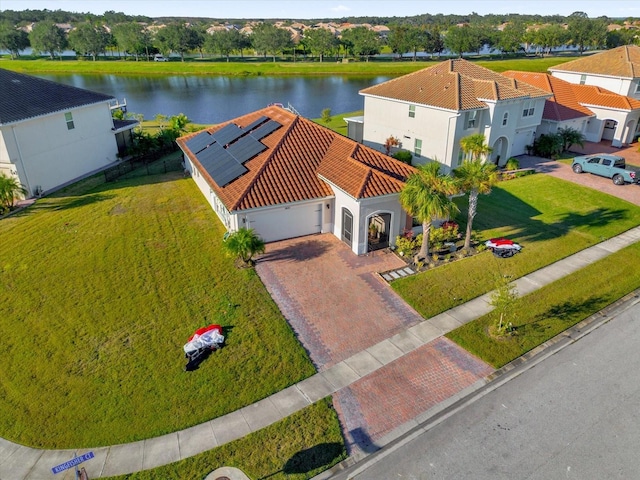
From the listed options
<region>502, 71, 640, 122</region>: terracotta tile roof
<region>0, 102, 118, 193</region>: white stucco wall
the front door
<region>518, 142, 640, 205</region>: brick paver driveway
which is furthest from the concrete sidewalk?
<region>502, 71, 640, 122</region>: terracotta tile roof

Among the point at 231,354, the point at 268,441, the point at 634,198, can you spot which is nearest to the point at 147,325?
the point at 231,354

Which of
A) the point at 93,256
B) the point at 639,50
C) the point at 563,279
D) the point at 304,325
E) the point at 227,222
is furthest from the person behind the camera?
the point at 639,50

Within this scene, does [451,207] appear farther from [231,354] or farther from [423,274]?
[231,354]

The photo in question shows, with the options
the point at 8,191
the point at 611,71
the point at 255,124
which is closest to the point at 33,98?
the point at 8,191

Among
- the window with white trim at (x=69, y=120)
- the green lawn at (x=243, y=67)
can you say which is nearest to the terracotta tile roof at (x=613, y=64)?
the window with white trim at (x=69, y=120)

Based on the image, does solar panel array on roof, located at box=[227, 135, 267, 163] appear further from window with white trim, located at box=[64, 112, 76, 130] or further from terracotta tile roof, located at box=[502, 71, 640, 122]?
terracotta tile roof, located at box=[502, 71, 640, 122]

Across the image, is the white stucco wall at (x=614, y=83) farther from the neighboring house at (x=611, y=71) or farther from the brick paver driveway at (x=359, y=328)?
the brick paver driveway at (x=359, y=328)
